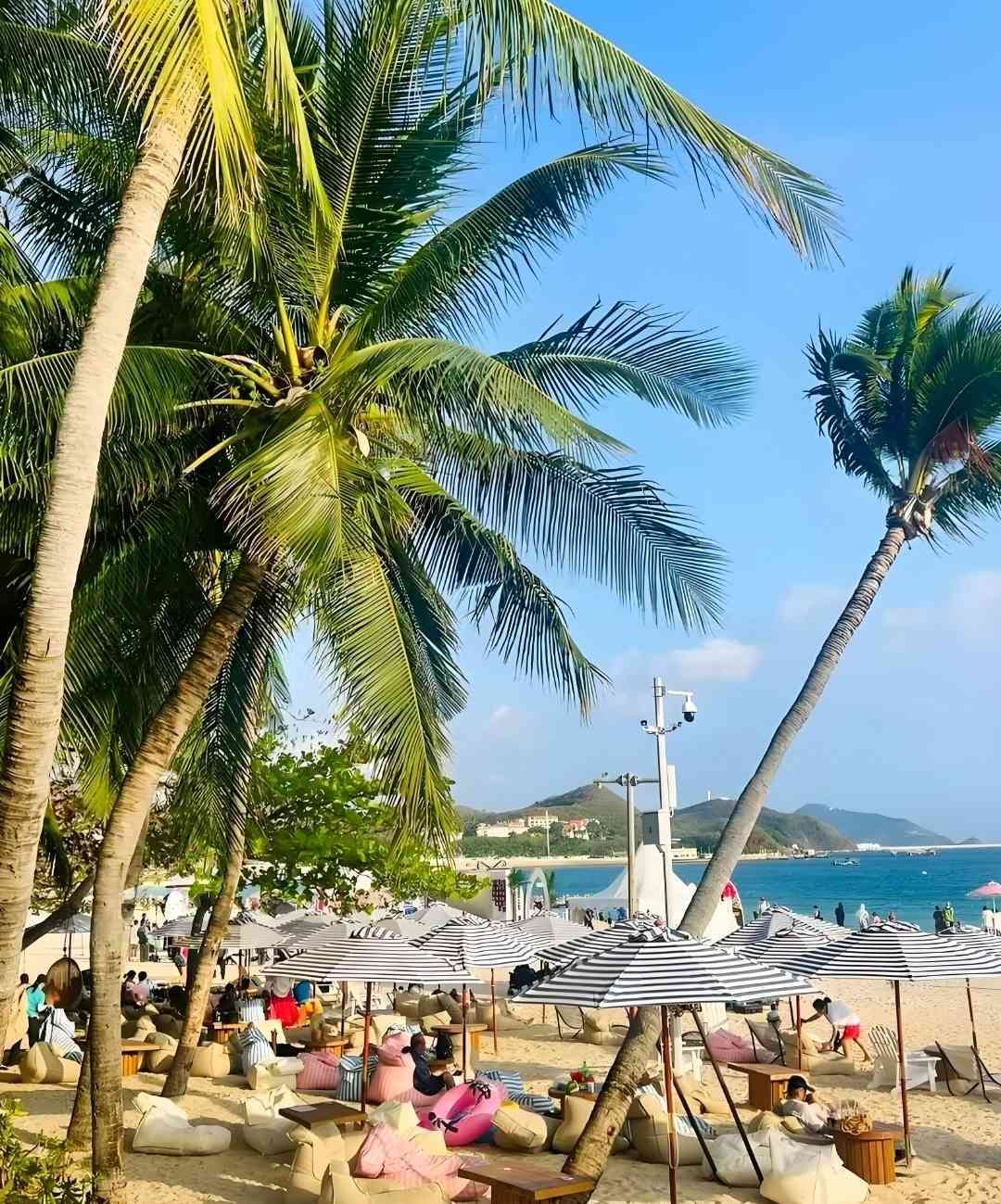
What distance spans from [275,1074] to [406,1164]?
522 centimetres

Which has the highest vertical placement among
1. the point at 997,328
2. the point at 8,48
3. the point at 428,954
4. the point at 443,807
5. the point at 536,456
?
the point at 8,48

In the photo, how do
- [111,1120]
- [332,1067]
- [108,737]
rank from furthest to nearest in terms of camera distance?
1. [332,1067]
2. [108,737]
3. [111,1120]

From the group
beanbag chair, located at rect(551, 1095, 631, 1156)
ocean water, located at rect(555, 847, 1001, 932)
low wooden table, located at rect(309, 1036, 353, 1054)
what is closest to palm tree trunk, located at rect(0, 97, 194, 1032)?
beanbag chair, located at rect(551, 1095, 631, 1156)

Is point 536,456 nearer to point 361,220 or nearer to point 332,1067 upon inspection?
point 361,220

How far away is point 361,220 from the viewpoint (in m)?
9.63

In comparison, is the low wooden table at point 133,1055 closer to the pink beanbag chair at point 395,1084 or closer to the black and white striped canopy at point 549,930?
the pink beanbag chair at point 395,1084

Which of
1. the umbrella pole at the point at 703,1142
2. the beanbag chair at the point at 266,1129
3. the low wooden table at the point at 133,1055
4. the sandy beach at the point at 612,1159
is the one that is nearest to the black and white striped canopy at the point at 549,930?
the sandy beach at the point at 612,1159

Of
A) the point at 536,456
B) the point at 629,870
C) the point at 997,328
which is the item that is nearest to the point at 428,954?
the point at 536,456

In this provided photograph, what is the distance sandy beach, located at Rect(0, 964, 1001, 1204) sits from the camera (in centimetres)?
943

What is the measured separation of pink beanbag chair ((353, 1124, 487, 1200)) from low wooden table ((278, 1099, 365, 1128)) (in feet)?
4.68

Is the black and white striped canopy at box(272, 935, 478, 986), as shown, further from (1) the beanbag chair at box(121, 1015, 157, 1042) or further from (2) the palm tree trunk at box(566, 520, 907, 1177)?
(1) the beanbag chair at box(121, 1015, 157, 1042)

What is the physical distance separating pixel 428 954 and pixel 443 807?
11.1 feet

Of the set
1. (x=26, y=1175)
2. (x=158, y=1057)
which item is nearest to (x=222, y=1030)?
(x=158, y=1057)

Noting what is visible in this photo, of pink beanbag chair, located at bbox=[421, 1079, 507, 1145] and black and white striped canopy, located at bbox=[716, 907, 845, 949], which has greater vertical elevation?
black and white striped canopy, located at bbox=[716, 907, 845, 949]
